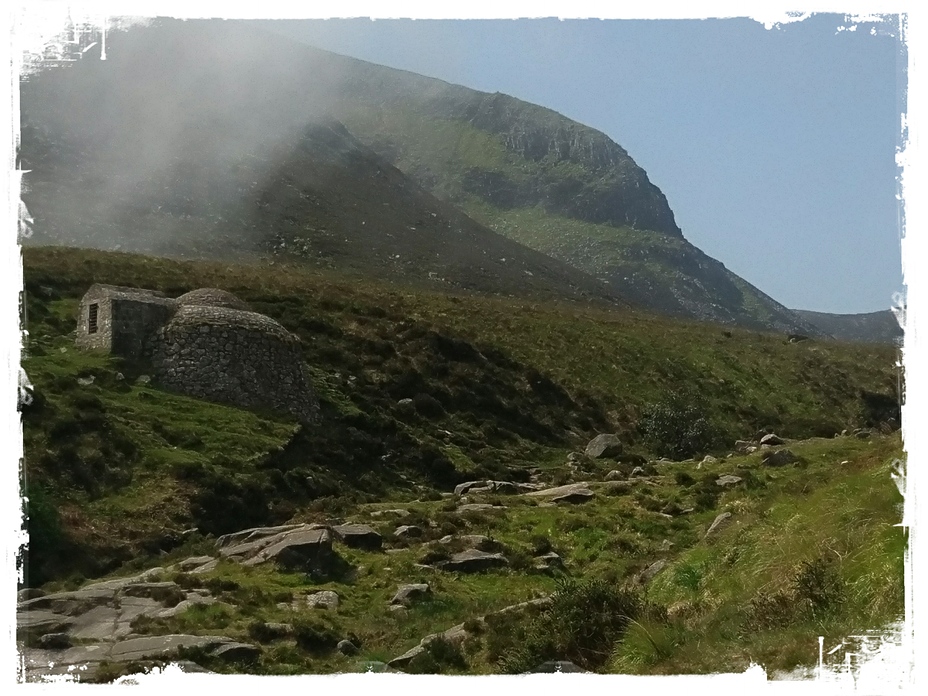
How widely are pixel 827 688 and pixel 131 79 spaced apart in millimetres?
128741

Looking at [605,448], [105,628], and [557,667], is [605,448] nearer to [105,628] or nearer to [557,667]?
[105,628]

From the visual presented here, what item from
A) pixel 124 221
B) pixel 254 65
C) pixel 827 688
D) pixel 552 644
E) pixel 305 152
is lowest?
pixel 552 644

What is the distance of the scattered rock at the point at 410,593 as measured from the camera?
15789mm

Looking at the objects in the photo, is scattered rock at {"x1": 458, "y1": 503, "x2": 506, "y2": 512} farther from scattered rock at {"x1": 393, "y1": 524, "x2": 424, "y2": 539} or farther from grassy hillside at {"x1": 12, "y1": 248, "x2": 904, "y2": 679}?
scattered rock at {"x1": 393, "y1": 524, "x2": 424, "y2": 539}

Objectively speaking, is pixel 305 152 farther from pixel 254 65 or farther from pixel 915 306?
pixel 915 306

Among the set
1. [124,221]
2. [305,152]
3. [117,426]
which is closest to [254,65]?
[305,152]

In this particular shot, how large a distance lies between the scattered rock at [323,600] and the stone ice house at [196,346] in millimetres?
15154

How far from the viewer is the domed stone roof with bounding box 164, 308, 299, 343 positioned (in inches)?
1220

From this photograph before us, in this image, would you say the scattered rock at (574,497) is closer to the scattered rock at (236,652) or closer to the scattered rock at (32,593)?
the scattered rock at (32,593)

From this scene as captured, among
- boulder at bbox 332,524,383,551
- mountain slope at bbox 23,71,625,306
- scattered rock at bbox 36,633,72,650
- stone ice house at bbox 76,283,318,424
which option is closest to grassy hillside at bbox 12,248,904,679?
boulder at bbox 332,524,383,551

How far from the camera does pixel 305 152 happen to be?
137 metres

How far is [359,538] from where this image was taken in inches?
785

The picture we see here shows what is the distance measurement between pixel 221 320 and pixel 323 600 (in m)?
17.9

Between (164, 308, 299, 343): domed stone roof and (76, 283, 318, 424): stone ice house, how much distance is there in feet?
0.12
